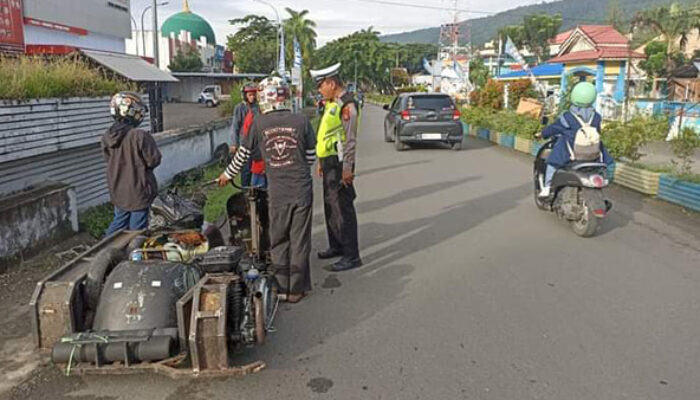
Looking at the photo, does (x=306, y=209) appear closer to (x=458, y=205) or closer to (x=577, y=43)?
(x=458, y=205)

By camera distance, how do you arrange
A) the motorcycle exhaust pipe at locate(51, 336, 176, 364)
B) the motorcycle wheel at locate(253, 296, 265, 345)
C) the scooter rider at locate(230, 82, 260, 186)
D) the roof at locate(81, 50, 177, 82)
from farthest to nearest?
the roof at locate(81, 50, 177, 82) → the scooter rider at locate(230, 82, 260, 186) → the motorcycle wheel at locate(253, 296, 265, 345) → the motorcycle exhaust pipe at locate(51, 336, 176, 364)

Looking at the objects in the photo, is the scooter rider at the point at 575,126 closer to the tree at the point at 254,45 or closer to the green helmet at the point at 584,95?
the green helmet at the point at 584,95

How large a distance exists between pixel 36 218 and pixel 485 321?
4.50 m

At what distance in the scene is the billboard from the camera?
16138 mm

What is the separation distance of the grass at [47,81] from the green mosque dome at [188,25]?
5496cm

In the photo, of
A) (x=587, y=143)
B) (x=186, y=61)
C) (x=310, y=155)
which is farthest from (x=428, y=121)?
(x=186, y=61)

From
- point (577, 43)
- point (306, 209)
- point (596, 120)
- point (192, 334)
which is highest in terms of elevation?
point (577, 43)

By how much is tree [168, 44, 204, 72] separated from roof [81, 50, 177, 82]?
4192 centimetres

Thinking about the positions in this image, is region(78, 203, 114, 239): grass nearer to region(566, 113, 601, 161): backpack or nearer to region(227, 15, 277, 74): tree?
region(566, 113, 601, 161): backpack

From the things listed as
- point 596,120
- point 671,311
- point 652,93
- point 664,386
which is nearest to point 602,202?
point 596,120

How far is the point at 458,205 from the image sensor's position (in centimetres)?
882

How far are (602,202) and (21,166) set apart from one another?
651 cm

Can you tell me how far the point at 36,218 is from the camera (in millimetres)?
5844

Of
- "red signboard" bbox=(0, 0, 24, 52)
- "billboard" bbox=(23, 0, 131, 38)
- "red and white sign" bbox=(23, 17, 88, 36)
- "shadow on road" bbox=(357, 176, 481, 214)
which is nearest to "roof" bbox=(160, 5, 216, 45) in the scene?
"billboard" bbox=(23, 0, 131, 38)
